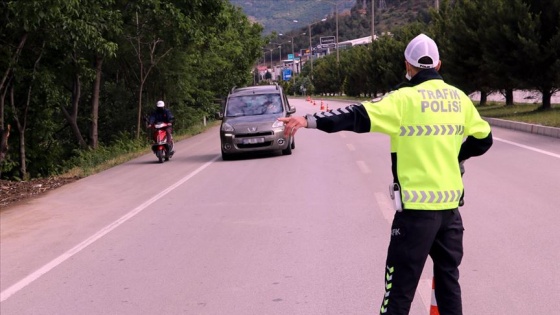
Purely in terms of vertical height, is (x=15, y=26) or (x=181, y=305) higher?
(x=15, y=26)

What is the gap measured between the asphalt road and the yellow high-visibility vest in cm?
199

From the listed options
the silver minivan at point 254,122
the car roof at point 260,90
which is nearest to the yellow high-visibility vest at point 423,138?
the silver minivan at point 254,122

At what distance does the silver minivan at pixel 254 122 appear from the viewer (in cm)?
1888

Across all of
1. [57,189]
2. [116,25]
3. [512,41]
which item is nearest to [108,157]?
[116,25]

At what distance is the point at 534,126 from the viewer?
23.4m

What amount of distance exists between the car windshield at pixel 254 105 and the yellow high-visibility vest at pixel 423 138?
15.9 meters

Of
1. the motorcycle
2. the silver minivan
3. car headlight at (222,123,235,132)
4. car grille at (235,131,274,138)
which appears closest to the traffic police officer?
the silver minivan

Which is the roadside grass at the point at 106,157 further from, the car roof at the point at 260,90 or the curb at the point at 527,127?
the curb at the point at 527,127

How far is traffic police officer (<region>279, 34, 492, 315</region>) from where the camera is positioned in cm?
401

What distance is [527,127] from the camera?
24.1 meters

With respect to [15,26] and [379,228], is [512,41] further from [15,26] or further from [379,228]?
[379,228]

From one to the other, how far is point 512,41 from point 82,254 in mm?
23079

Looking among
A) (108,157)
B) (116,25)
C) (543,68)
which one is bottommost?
(108,157)

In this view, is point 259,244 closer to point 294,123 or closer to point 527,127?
point 294,123
